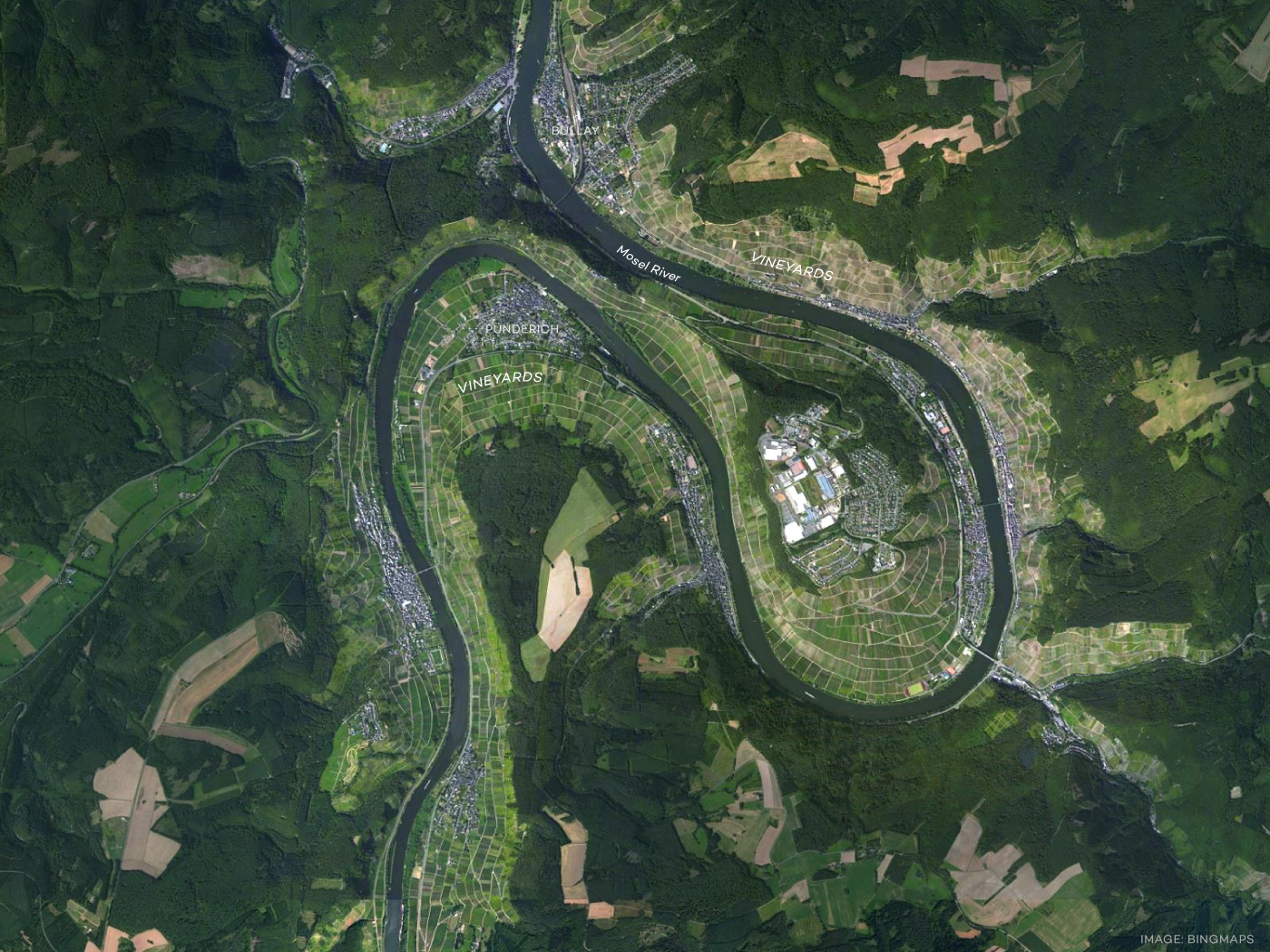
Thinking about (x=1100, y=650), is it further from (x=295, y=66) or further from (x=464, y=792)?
(x=295, y=66)

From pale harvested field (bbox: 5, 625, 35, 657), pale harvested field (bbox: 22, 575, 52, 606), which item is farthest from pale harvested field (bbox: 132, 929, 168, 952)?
A: pale harvested field (bbox: 22, 575, 52, 606)

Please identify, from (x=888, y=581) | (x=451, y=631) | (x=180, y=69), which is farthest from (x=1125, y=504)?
(x=180, y=69)

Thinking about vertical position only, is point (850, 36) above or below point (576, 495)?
above

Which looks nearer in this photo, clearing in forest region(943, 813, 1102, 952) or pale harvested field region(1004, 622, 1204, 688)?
clearing in forest region(943, 813, 1102, 952)

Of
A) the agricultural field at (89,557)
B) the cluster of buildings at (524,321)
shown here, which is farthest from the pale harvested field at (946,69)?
the agricultural field at (89,557)

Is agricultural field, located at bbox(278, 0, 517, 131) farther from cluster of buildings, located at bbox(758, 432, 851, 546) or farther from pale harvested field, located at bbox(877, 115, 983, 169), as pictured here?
cluster of buildings, located at bbox(758, 432, 851, 546)

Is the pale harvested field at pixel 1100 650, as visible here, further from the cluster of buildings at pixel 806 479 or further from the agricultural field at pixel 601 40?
the agricultural field at pixel 601 40

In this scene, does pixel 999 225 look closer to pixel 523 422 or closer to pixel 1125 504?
pixel 1125 504
